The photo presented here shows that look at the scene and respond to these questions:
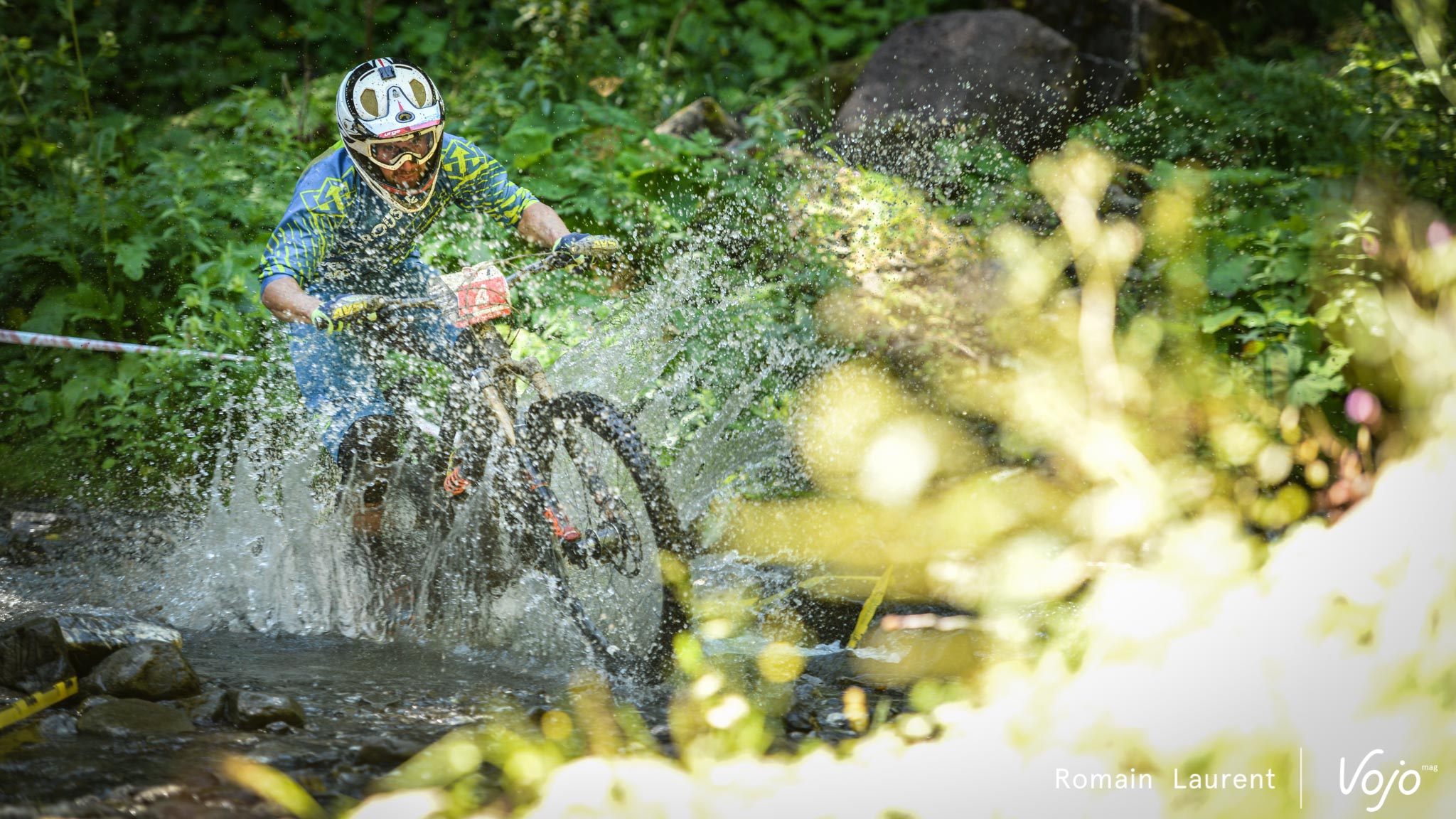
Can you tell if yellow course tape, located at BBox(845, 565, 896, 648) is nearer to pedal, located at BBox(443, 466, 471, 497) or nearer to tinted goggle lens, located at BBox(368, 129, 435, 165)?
pedal, located at BBox(443, 466, 471, 497)

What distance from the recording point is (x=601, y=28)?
9.34m

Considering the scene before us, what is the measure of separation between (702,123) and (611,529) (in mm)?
5140

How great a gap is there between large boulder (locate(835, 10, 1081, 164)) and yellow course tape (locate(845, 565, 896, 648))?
11.6 ft

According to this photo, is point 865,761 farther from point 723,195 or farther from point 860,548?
point 723,195

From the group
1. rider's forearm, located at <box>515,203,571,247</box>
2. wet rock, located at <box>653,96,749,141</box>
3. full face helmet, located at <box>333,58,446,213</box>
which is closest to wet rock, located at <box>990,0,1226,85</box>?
wet rock, located at <box>653,96,749,141</box>

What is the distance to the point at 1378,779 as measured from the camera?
1.85 meters

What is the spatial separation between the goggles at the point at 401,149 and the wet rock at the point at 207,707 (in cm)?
184

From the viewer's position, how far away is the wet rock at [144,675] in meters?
3.13

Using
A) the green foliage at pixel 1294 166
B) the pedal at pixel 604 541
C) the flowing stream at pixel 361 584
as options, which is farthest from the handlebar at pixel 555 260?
the green foliage at pixel 1294 166

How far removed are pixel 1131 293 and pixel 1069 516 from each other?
5.03 ft

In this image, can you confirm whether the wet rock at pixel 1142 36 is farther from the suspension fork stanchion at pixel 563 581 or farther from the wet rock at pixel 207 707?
the wet rock at pixel 207 707

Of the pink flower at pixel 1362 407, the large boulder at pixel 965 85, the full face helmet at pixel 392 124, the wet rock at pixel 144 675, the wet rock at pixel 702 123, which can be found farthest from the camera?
the wet rock at pixel 702 123

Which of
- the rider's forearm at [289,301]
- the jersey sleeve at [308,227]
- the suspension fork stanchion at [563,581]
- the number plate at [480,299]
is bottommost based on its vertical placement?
the suspension fork stanchion at [563,581]

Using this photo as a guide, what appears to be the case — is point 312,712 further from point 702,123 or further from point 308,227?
point 702,123
